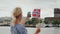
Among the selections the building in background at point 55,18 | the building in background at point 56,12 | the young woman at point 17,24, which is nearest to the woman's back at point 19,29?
the young woman at point 17,24

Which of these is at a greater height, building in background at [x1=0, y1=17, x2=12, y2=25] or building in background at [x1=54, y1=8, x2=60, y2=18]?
building in background at [x1=54, y1=8, x2=60, y2=18]

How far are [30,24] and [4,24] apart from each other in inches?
25.3

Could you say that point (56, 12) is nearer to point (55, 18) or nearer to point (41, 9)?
point (55, 18)

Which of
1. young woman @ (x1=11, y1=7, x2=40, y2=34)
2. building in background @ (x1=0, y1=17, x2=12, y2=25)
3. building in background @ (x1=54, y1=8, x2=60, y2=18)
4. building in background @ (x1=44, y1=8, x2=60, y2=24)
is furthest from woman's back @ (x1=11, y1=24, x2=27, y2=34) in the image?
building in background @ (x1=54, y1=8, x2=60, y2=18)

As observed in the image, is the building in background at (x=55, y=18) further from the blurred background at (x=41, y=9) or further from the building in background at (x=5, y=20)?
the building in background at (x=5, y=20)

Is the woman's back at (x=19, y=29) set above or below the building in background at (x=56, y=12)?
below

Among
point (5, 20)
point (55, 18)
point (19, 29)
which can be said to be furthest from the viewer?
point (55, 18)

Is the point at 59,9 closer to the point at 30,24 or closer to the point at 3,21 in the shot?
the point at 30,24

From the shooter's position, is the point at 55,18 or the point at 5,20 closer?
the point at 5,20

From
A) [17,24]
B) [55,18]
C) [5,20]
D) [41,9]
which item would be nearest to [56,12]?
[55,18]

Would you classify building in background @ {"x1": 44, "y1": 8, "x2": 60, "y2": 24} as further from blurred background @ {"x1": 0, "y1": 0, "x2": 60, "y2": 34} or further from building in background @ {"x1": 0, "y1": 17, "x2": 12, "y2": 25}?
building in background @ {"x1": 0, "y1": 17, "x2": 12, "y2": 25}

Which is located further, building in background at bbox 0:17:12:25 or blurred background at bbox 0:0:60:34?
blurred background at bbox 0:0:60:34

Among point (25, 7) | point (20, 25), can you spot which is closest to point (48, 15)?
point (25, 7)

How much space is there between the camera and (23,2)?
3.45 m
